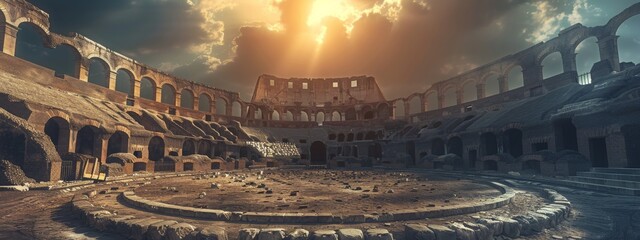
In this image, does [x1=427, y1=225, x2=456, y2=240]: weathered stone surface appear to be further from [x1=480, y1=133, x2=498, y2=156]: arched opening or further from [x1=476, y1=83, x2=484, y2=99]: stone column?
[x1=476, y1=83, x2=484, y2=99]: stone column

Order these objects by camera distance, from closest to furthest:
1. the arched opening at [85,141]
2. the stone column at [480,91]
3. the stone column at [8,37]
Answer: the arched opening at [85,141] → the stone column at [8,37] → the stone column at [480,91]

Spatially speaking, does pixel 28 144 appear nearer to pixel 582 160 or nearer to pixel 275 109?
pixel 582 160

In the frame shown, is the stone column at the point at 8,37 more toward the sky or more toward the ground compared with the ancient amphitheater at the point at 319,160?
more toward the sky

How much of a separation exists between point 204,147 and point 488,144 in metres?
28.6

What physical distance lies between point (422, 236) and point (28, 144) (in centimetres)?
1851

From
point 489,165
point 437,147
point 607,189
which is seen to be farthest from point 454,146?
point 607,189

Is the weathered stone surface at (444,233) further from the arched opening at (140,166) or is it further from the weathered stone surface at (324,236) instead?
the arched opening at (140,166)

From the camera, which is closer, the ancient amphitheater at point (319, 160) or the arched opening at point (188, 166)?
the ancient amphitheater at point (319, 160)

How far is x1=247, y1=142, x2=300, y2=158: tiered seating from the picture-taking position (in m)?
36.7

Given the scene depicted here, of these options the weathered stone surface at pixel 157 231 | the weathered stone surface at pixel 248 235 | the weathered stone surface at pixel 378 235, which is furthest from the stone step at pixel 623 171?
the weathered stone surface at pixel 157 231

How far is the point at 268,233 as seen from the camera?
16.6 feet

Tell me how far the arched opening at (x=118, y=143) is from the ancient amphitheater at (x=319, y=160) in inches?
4.2

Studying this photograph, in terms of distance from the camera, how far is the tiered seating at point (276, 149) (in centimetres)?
3669

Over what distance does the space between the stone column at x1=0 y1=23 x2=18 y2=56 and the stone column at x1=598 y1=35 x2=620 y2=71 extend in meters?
49.5
